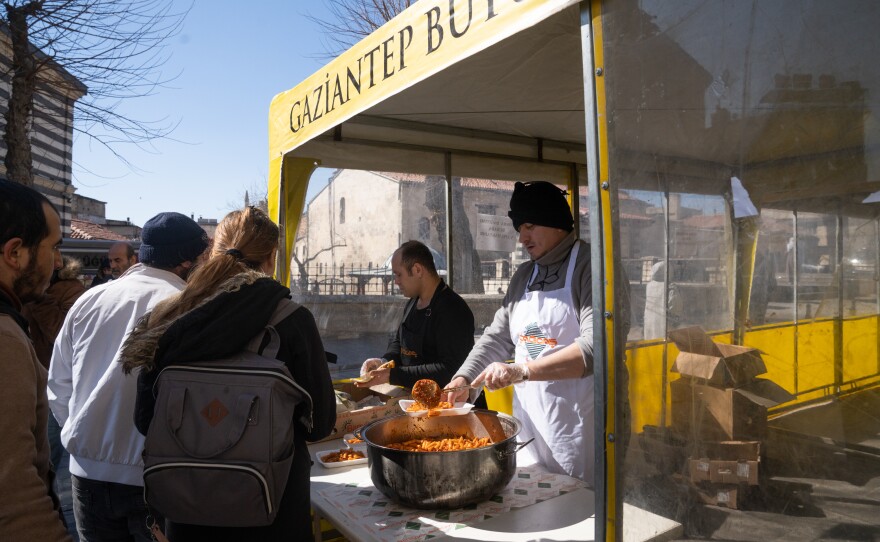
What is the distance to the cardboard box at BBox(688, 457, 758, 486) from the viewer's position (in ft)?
4.09

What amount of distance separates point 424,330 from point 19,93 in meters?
6.53

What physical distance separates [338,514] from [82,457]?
1026 millimetres

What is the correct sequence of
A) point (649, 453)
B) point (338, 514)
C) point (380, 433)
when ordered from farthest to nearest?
point (380, 433) < point (338, 514) < point (649, 453)

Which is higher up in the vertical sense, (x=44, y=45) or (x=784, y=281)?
(x=44, y=45)

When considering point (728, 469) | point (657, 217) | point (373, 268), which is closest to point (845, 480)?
point (728, 469)

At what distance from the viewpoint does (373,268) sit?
688 centimetres

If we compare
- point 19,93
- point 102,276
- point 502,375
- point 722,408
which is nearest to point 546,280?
point 502,375

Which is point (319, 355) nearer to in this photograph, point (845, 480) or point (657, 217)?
point (657, 217)

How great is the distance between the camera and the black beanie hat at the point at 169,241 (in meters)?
2.32

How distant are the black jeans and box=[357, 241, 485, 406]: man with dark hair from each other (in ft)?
3.86

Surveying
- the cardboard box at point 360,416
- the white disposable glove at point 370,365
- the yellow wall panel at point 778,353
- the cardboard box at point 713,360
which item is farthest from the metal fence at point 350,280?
the yellow wall panel at point 778,353

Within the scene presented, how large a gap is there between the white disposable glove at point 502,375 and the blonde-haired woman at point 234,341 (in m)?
0.61

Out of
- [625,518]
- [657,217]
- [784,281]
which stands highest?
[657,217]

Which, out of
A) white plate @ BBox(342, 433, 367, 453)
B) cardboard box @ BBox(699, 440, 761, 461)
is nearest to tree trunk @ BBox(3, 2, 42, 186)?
white plate @ BBox(342, 433, 367, 453)
